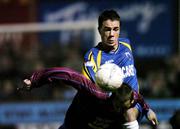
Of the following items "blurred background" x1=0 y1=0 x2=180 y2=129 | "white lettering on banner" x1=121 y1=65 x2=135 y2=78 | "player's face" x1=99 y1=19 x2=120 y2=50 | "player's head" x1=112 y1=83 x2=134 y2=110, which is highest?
"player's face" x1=99 y1=19 x2=120 y2=50

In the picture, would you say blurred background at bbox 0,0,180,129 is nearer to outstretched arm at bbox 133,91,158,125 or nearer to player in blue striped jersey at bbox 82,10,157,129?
player in blue striped jersey at bbox 82,10,157,129

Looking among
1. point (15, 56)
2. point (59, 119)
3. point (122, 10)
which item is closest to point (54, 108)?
point (59, 119)

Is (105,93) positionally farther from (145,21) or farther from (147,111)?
(145,21)

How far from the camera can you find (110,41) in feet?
29.1

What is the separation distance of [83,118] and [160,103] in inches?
230

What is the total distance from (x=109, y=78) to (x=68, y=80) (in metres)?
0.45

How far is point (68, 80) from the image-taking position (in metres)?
8.39

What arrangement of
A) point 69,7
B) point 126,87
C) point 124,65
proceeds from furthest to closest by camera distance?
point 69,7 < point 124,65 < point 126,87

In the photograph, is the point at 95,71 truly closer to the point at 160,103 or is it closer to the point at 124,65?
the point at 124,65

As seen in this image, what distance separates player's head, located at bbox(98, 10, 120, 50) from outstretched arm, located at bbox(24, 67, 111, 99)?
642mm

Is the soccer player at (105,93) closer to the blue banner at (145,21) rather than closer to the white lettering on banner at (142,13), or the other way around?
the blue banner at (145,21)

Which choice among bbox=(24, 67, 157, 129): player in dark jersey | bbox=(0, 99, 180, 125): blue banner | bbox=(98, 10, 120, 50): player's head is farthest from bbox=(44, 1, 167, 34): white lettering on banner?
bbox=(24, 67, 157, 129): player in dark jersey

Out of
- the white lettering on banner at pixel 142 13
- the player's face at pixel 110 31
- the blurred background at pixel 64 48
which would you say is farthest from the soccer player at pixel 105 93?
the white lettering on banner at pixel 142 13

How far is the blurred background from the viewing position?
1501 cm
